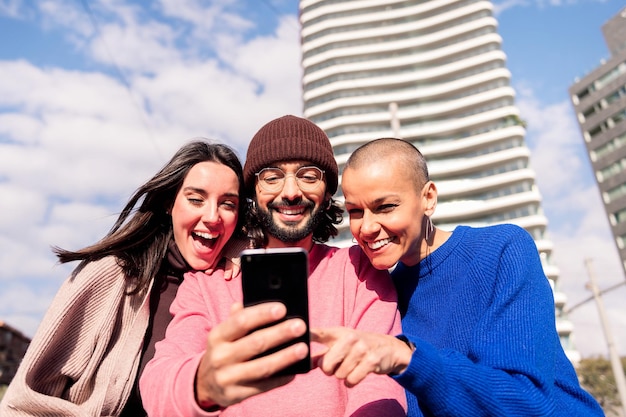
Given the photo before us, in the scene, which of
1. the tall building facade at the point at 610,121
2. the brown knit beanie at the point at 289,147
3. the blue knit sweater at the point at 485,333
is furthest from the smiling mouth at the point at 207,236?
the tall building facade at the point at 610,121

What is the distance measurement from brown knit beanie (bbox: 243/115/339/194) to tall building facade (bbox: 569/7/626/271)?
61744 mm

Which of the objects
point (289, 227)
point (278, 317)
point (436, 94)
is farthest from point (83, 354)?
point (436, 94)

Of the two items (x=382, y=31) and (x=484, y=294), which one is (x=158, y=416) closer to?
(x=484, y=294)

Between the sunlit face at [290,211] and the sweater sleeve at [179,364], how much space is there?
0.53 meters

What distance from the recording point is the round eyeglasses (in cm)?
273

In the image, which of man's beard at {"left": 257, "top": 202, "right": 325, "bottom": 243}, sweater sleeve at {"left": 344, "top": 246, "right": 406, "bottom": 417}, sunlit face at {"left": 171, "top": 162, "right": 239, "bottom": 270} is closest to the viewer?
sweater sleeve at {"left": 344, "top": 246, "right": 406, "bottom": 417}

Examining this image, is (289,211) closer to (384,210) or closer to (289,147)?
(289,147)

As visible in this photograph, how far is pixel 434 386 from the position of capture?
5.63ft

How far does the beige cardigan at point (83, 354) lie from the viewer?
2.56 metres

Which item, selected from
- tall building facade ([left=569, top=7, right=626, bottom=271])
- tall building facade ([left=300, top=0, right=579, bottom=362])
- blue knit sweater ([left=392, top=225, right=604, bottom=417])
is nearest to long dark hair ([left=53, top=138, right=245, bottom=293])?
blue knit sweater ([left=392, top=225, right=604, bottom=417])

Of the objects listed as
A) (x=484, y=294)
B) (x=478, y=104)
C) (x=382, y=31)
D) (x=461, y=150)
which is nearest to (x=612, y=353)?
(x=484, y=294)

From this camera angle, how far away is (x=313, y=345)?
182cm

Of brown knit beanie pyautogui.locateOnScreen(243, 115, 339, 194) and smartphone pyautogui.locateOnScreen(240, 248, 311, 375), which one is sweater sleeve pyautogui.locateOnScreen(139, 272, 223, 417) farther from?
brown knit beanie pyautogui.locateOnScreen(243, 115, 339, 194)

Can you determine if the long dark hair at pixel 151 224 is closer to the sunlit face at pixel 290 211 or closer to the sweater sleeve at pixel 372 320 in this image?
the sunlit face at pixel 290 211
